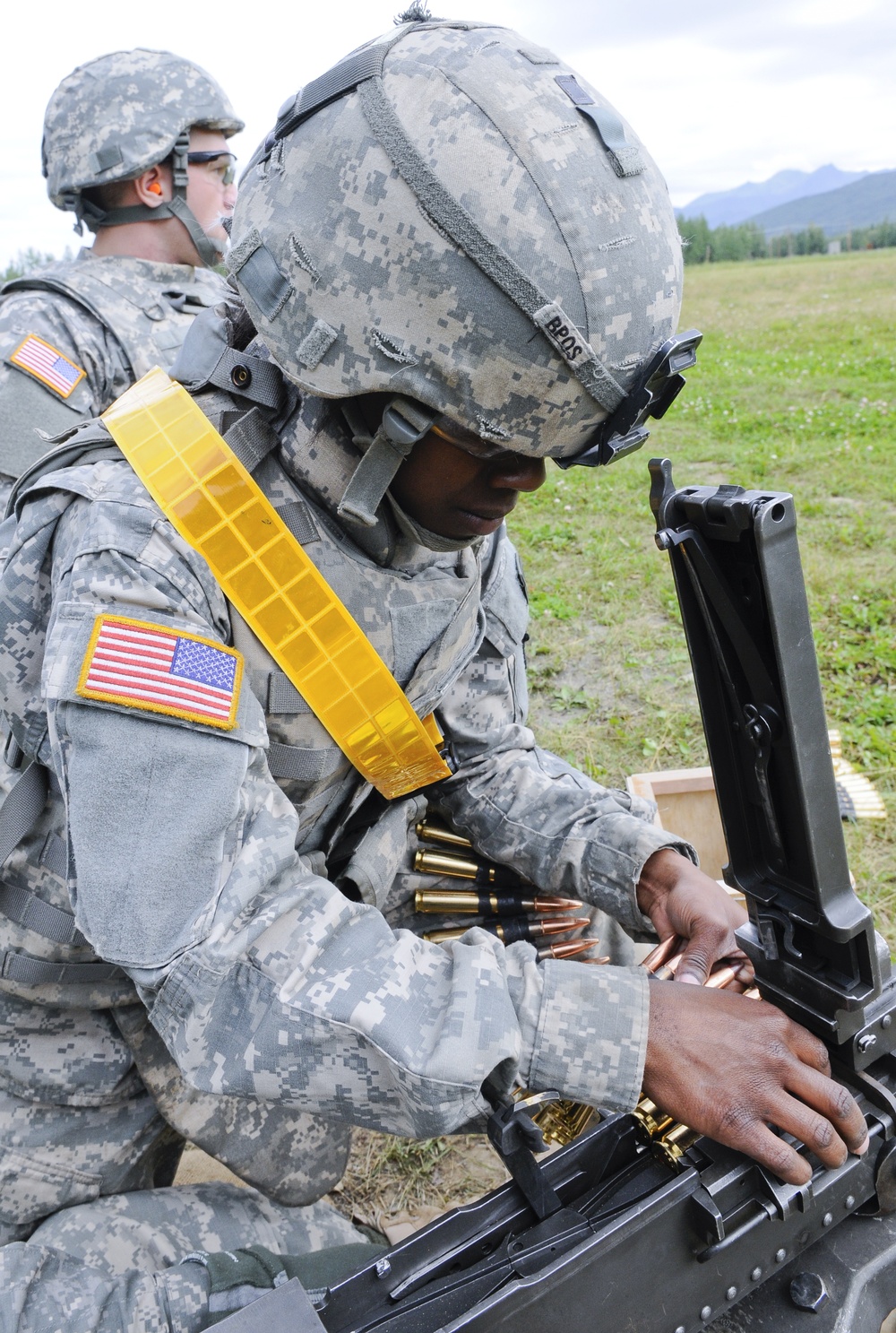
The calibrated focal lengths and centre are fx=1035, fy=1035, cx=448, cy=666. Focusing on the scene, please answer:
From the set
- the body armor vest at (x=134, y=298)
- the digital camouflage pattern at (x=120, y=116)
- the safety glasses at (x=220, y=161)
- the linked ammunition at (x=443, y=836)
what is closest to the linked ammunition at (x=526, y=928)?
the linked ammunition at (x=443, y=836)

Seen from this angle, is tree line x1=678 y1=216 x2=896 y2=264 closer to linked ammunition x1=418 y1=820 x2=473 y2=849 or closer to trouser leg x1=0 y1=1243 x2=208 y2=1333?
linked ammunition x1=418 y1=820 x2=473 y2=849

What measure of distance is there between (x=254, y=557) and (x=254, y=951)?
28.3 inches

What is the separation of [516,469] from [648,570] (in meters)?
5.13

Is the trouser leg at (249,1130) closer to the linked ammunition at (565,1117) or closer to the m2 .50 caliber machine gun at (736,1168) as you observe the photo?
the linked ammunition at (565,1117)

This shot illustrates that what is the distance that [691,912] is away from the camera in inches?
94.7

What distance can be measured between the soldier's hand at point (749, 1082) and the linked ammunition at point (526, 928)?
3.24 feet

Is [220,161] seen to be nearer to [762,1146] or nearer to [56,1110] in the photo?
[56,1110]

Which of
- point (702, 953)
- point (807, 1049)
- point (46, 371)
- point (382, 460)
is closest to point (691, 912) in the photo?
point (702, 953)

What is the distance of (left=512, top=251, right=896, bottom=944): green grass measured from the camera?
503 cm

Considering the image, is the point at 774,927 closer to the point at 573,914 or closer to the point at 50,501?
the point at 573,914

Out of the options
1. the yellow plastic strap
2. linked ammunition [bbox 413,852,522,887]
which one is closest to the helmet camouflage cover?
the yellow plastic strap

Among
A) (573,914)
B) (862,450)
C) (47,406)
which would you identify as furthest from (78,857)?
(862,450)

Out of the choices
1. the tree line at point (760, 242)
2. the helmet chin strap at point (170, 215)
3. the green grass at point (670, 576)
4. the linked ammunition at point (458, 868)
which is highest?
the helmet chin strap at point (170, 215)

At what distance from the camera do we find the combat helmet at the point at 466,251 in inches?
69.6
